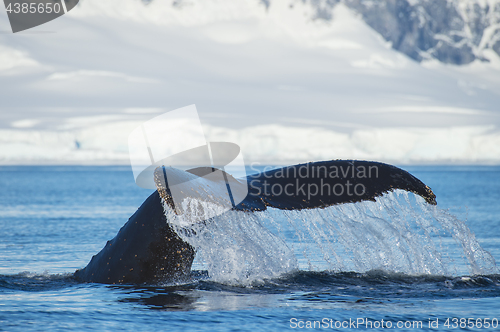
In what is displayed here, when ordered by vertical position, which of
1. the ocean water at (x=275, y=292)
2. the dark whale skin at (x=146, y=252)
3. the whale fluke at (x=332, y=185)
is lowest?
the ocean water at (x=275, y=292)

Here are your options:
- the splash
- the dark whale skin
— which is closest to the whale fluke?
the splash

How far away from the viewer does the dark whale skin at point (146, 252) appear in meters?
5.66

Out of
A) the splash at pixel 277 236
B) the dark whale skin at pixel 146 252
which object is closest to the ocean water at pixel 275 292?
the splash at pixel 277 236

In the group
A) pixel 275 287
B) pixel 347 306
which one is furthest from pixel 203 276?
pixel 347 306

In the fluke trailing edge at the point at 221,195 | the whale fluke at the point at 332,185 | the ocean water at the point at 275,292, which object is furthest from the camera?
the ocean water at the point at 275,292

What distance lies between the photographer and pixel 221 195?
4.93 m

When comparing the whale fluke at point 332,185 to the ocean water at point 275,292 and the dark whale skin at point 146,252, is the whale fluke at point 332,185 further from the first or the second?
the dark whale skin at point 146,252

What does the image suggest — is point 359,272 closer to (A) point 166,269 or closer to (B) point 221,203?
(A) point 166,269

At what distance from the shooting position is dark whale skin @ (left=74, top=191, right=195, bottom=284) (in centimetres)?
566

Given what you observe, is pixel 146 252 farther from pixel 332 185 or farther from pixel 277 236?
pixel 332 185

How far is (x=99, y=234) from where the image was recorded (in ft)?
49.6

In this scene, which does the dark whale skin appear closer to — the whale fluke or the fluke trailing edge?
the fluke trailing edge

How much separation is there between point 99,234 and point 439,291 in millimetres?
10460

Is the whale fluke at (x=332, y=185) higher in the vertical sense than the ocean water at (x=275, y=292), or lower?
higher
